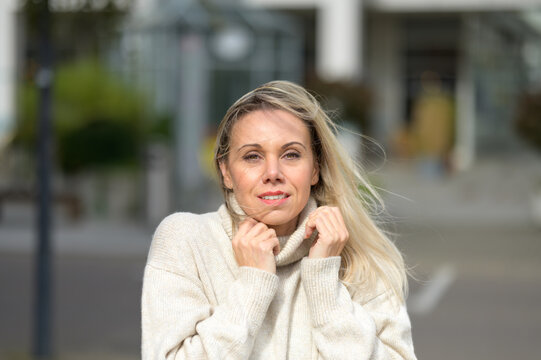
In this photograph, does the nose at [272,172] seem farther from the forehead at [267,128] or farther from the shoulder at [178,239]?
the shoulder at [178,239]

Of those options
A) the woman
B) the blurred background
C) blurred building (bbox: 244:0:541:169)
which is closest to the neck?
the woman

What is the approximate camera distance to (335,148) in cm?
232

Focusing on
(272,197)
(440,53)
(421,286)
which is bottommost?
(421,286)

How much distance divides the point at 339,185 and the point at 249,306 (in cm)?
44

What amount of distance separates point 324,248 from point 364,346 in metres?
0.24

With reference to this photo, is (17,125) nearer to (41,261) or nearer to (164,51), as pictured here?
(164,51)

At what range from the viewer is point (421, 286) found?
33.5 ft

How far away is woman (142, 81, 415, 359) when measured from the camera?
2098 millimetres

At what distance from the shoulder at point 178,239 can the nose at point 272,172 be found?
0.20 metres

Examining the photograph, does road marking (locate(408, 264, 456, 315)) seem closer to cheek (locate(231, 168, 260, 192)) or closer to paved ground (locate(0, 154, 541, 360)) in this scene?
paved ground (locate(0, 154, 541, 360))

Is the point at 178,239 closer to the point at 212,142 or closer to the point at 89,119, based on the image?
the point at 89,119

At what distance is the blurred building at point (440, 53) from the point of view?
1211 inches

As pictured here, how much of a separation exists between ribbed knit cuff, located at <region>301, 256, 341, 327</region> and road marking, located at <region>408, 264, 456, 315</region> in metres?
6.09

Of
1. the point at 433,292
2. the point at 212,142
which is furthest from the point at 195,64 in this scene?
the point at 433,292
